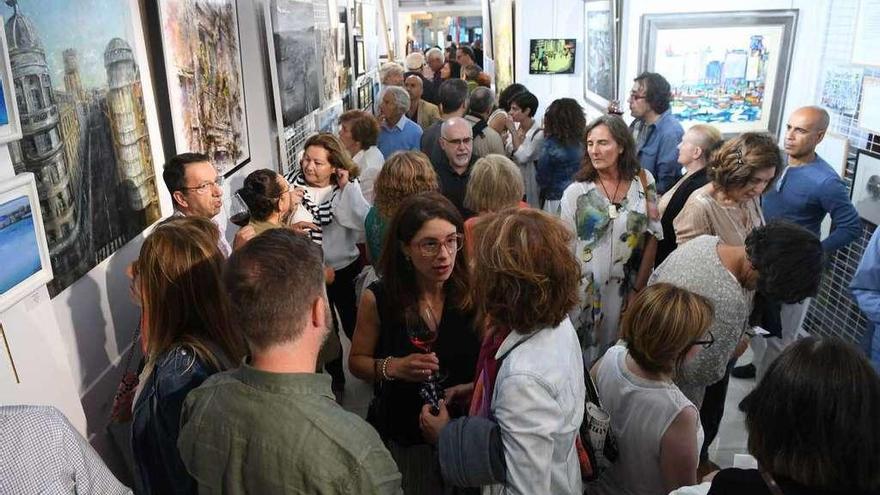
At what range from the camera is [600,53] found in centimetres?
666

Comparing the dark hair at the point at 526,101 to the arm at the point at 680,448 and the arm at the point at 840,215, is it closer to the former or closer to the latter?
the arm at the point at 840,215

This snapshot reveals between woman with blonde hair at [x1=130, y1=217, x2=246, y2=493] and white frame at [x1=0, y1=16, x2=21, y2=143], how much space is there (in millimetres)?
512

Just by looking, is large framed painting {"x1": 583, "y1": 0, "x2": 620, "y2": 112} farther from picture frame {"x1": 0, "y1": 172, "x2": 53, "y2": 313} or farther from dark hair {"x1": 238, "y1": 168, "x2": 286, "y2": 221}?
picture frame {"x1": 0, "y1": 172, "x2": 53, "y2": 313}

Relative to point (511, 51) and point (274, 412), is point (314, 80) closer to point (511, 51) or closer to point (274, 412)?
point (511, 51)

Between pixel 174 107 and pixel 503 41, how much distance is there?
7.44 meters

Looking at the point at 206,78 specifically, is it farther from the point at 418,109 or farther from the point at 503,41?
A: the point at 503,41

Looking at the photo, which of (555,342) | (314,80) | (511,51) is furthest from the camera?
(511,51)

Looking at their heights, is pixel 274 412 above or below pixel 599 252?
above

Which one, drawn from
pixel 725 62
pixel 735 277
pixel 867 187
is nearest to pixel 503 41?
pixel 725 62

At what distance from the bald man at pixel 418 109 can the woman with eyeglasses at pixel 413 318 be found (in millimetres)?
5232

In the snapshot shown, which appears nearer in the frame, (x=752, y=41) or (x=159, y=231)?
(x=159, y=231)

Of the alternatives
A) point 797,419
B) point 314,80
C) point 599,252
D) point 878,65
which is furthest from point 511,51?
point 797,419

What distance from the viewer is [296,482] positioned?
118cm

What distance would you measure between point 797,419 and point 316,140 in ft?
10.3
